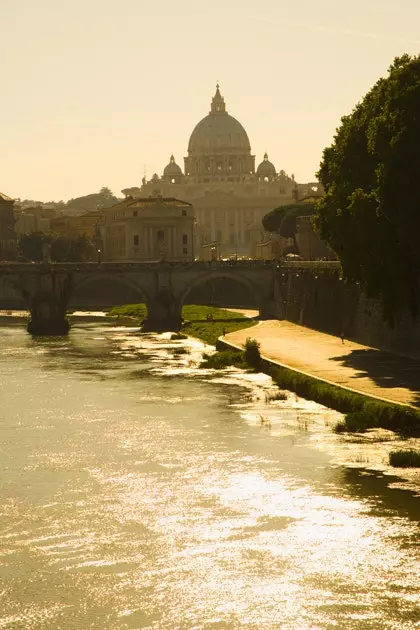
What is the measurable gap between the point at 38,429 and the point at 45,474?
7.30 metres

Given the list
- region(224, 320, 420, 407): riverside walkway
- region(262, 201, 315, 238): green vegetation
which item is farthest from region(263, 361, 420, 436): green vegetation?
region(262, 201, 315, 238): green vegetation

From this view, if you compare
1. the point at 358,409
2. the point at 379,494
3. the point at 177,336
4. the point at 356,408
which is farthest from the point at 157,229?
the point at 379,494

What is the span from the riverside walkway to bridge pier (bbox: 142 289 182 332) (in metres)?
17.4

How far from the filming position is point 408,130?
163 ft

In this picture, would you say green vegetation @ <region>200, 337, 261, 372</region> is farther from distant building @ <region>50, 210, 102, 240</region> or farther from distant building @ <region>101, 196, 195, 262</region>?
distant building @ <region>50, 210, 102, 240</region>

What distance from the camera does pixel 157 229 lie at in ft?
502

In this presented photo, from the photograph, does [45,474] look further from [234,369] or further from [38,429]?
[234,369]

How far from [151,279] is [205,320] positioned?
535cm

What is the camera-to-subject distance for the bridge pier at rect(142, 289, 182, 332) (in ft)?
305

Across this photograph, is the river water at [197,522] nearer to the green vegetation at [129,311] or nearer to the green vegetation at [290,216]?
the green vegetation at [129,311]

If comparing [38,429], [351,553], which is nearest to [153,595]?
[351,553]

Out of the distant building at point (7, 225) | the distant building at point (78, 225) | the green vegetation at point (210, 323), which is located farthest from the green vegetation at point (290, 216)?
the distant building at point (78, 225)

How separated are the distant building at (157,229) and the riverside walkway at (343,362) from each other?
3016 inches

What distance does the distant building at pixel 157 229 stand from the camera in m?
152
